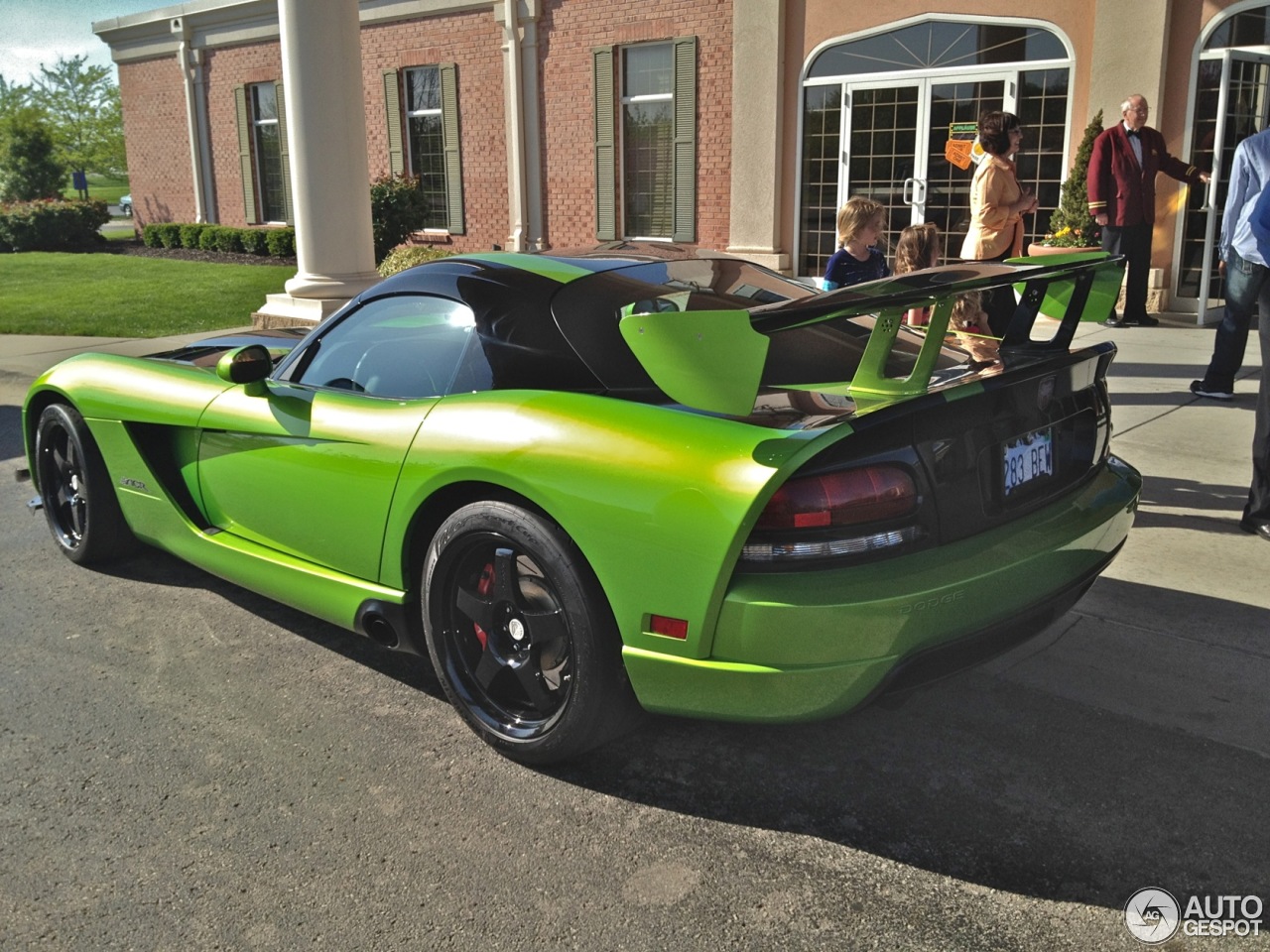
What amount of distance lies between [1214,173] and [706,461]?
9927mm

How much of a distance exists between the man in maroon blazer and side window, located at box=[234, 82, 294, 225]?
16161 mm

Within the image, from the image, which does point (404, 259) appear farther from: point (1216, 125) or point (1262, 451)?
point (1262, 451)

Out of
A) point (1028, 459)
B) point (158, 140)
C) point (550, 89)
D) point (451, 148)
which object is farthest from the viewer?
point (158, 140)

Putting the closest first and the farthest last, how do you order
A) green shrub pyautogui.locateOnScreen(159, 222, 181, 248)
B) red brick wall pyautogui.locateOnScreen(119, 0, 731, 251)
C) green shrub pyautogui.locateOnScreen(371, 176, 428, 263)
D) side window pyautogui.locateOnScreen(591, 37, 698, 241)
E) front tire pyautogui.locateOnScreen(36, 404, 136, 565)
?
1. front tire pyautogui.locateOnScreen(36, 404, 136, 565)
2. red brick wall pyautogui.locateOnScreen(119, 0, 731, 251)
3. side window pyautogui.locateOnScreen(591, 37, 698, 241)
4. green shrub pyautogui.locateOnScreen(371, 176, 428, 263)
5. green shrub pyautogui.locateOnScreen(159, 222, 181, 248)

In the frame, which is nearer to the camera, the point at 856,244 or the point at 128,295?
the point at 856,244

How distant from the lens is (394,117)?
19031 mm

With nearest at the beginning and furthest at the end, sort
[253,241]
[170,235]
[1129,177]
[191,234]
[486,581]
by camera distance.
→ [486,581]
[1129,177]
[253,241]
[191,234]
[170,235]

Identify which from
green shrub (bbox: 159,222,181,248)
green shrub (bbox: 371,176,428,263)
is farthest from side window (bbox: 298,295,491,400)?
green shrub (bbox: 159,222,181,248)

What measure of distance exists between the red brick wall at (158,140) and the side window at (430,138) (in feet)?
23.9

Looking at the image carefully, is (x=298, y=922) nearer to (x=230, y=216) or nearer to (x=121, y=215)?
(x=230, y=216)

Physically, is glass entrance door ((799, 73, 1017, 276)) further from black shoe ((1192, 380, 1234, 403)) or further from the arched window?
black shoe ((1192, 380, 1234, 403))

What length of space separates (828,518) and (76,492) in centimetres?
352

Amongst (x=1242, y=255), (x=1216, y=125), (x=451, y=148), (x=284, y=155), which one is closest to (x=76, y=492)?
(x=1242, y=255)

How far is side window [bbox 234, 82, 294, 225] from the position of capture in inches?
872
